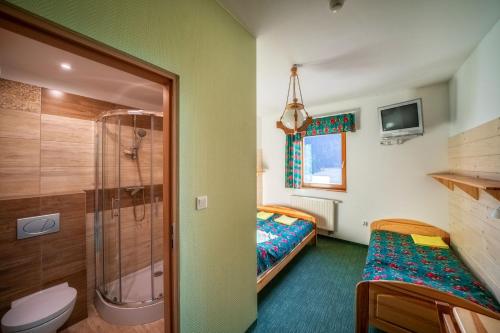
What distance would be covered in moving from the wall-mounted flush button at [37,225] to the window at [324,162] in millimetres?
3715

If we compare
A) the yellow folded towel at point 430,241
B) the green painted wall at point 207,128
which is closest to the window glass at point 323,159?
the yellow folded towel at point 430,241

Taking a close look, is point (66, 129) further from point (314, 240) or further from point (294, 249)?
point (314, 240)

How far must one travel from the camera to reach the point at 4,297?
1.55 m

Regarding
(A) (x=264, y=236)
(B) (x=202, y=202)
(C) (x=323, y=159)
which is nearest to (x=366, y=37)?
(B) (x=202, y=202)

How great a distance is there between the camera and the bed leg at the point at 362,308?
162cm

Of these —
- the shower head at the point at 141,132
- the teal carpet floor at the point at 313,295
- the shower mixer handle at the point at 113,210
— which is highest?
the shower head at the point at 141,132

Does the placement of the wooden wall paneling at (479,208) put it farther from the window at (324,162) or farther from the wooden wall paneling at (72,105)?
the wooden wall paneling at (72,105)

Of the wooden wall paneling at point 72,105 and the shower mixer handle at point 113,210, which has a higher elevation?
the wooden wall paneling at point 72,105

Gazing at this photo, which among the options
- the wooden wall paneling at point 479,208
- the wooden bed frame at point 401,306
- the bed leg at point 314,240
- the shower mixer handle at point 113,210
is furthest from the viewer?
the bed leg at point 314,240

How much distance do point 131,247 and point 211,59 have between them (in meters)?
2.58

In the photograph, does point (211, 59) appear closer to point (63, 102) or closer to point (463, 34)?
point (63, 102)

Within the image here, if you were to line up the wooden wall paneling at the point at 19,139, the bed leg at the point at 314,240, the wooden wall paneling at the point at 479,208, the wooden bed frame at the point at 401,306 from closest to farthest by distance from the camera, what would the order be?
the wooden bed frame at the point at 401,306 → the wooden wall paneling at the point at 479,208 → the wooden wall paneling at the point at 19,139 → the bed leg at the point at 314,240

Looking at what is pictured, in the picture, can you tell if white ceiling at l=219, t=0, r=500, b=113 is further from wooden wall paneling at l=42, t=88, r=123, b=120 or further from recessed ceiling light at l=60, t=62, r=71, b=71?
wooden wall paneling at l=42, t=88, r=123, b=120

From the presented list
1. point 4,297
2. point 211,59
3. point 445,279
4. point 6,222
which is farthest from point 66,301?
point 445,279
